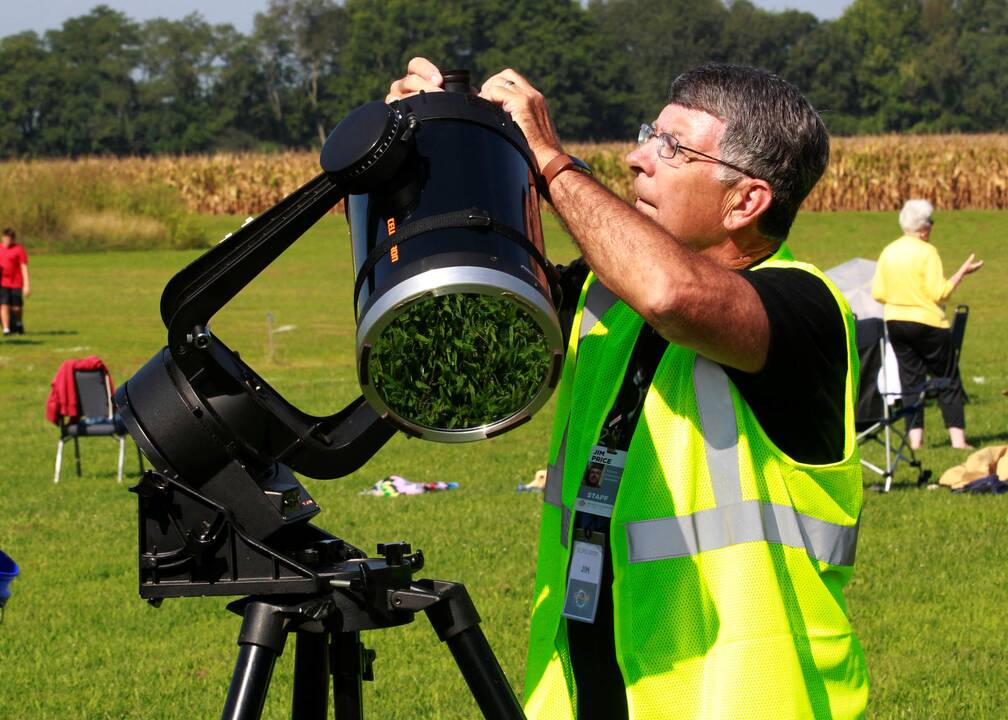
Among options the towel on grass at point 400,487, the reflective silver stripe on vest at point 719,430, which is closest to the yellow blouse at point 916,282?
the towel on grass at point 400,487

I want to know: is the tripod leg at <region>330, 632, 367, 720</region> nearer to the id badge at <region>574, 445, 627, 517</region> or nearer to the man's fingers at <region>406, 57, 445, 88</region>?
the id badge at <region>574, 445, 627, 517</region>

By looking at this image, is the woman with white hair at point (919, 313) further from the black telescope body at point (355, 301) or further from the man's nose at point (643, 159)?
the black telescope body at point (355, 301)

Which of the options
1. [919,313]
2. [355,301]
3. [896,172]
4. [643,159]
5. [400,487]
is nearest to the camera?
[355,301]

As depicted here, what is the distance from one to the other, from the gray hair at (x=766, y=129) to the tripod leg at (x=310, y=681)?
1.17 metres

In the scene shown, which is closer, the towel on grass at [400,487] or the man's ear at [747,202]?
the man's ear at [747,202]

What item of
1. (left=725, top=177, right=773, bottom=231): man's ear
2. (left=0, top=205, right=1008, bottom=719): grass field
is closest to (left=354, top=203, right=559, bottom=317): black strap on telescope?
(left=725, top=177, right=773, bottom=231): man's ear

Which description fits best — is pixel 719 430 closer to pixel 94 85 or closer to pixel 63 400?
pixel 63 400

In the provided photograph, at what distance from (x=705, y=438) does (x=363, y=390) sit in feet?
2.22

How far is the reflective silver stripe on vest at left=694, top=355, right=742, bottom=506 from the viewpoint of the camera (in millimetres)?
2684

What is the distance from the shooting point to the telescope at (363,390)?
2393 millimetres

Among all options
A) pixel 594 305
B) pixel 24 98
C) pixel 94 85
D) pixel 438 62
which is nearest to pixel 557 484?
pixel 594 305

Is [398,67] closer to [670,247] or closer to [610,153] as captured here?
[610,153]

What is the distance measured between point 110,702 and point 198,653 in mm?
725

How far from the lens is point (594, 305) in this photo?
3.10 m
